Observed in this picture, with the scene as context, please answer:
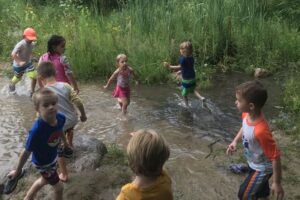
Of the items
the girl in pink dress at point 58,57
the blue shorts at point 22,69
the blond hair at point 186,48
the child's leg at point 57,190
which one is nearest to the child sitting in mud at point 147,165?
the child's leg at point 57,190

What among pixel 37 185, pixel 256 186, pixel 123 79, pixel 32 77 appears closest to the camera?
pixel 256 186

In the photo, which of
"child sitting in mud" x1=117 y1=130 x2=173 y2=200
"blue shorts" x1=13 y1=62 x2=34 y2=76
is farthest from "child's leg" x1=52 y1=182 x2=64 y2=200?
"blue shorts" x1=13 y1=62 x2=34 y2=76

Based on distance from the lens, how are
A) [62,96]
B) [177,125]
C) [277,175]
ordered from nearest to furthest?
[277,175] < [62,96] < [177,125]

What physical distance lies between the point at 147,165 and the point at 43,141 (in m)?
1.51

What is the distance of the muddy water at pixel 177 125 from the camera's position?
190 inches

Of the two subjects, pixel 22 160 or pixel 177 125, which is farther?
pixel 177 125

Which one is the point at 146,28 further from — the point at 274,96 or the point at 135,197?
the point at 135,197

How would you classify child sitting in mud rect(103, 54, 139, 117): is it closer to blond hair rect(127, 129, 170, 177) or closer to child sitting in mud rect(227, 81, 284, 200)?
child sitting in mud rect(227, 81, 284, 200)

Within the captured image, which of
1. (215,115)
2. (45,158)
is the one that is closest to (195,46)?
(215,115)

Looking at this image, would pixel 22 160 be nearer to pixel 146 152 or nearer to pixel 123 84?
pixel 146 152

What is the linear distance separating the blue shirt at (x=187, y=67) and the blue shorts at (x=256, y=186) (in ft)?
11.9

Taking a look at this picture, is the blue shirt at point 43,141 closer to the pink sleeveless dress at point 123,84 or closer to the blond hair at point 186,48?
the pink sleeveless dress at point 123,84

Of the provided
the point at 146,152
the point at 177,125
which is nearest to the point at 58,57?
the point at 177,125

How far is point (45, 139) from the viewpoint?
374 cm
